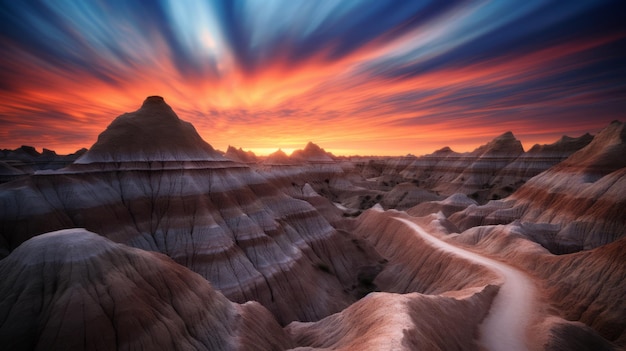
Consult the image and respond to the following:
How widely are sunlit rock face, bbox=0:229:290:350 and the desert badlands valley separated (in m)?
0.08

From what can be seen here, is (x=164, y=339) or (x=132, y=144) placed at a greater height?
(x=132, y=144)

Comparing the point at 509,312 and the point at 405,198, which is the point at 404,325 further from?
the point at 405,198

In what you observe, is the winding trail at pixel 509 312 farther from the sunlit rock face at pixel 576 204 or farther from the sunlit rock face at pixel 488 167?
the sunlit rock face at pixel 488 167

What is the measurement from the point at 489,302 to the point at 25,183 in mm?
54016

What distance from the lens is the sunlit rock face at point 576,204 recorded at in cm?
4516

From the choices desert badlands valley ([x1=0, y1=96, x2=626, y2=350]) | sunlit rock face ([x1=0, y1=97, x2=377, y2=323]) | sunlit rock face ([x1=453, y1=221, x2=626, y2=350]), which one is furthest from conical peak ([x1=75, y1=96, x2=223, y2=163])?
sunlit rock face ([x1=453, y1=221, x2=626, y2=350])

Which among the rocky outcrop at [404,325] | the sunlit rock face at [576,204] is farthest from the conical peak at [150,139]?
the sunlit rock face at [576,204]

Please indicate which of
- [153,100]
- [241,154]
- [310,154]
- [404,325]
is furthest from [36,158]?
[404,325]

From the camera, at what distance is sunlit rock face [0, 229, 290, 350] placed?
14.3 meters

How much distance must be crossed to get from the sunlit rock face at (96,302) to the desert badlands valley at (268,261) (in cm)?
8

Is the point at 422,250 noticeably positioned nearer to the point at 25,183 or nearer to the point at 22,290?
the point at 22,290

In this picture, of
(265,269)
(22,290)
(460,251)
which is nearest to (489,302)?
(460,251)

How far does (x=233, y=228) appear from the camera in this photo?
4038cm

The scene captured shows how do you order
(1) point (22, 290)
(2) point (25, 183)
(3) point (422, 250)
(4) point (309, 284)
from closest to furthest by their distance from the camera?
(1) point (22, 290) < (2) point (25, 183) < (4) point (309, 284) < (3) point (422, 250)
